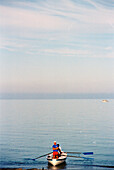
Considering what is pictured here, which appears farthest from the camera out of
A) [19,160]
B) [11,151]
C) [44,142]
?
[44,142]

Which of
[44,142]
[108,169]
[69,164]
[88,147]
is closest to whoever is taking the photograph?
[108,169]

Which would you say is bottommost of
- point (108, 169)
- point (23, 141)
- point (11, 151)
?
point (108, 169)

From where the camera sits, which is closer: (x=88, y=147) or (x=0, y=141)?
(x=88, y=147)

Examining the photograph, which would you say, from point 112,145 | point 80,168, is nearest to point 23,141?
point 112,145

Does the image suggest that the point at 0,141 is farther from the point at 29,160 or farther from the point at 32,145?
the point at 29,160

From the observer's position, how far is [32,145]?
57.0 metres

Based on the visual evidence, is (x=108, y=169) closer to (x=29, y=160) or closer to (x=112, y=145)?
(x=29, y=160)

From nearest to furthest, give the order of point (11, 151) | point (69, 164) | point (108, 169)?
1. point (108, 169)
2. point (69, 164)
3. point (11, 151)

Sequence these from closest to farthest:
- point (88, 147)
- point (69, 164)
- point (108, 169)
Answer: point (108, 169) → point (69, 164) → point (88, 147)

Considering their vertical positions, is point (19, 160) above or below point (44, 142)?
below

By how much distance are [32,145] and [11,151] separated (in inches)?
290

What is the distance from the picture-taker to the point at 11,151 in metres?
50.7

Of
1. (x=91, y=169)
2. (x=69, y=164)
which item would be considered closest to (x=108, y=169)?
(x=91, y=169)

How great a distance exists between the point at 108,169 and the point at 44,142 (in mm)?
25602
